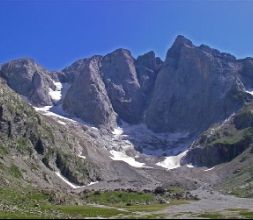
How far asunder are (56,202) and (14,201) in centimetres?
3614

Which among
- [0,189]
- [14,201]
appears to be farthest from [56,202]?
[14,201]

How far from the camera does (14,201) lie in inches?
6481

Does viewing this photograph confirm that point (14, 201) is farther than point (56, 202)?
No

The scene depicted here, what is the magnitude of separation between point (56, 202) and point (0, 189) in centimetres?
2300

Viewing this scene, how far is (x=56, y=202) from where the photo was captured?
19888 centimetres

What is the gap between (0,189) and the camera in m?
195

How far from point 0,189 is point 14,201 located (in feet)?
108

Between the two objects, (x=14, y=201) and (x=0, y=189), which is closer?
(x=14, y=201)

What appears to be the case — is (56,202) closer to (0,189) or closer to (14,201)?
(0,189)
